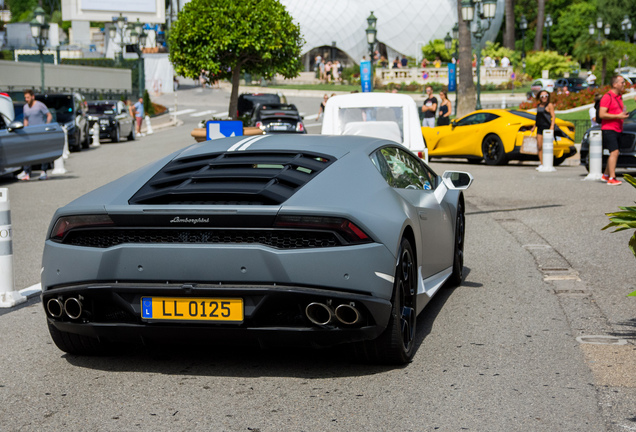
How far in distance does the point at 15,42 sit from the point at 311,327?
105m

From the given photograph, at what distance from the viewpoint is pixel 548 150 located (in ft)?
70.3

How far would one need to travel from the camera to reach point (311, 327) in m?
5.02

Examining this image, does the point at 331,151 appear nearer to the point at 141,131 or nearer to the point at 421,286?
the point at 421,286

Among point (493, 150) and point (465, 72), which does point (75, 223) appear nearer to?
point (493, 150)

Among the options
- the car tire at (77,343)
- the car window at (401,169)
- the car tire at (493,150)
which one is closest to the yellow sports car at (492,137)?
the car tire at (493,150)

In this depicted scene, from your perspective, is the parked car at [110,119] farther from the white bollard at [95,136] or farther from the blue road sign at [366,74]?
the blue road sign at [366,74]

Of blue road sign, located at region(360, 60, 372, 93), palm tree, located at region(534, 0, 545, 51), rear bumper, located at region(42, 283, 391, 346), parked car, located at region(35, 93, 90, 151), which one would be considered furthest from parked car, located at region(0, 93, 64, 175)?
palm tree, located at region(534, 0, 545, 51)

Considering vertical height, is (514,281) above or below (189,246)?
below

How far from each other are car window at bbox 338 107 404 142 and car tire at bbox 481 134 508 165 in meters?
8.83

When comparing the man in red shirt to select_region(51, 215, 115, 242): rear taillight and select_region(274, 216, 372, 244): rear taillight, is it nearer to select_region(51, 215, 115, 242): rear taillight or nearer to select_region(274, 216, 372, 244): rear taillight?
select_region(274, 216, 372, 244): rear taillight

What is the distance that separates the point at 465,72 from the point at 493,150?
49.6 ft

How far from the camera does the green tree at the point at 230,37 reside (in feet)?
117

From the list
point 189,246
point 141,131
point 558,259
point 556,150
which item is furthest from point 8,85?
point 189,246

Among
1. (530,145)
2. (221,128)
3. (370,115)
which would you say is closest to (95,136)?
(530,145)
